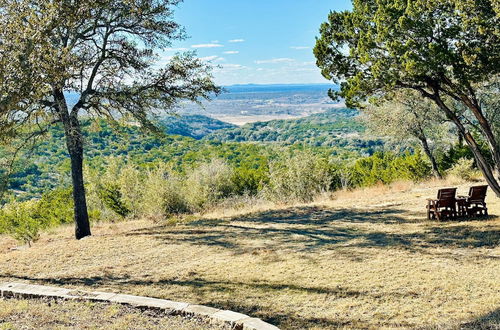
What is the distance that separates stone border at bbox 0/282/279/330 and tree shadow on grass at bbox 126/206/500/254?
3.88 m

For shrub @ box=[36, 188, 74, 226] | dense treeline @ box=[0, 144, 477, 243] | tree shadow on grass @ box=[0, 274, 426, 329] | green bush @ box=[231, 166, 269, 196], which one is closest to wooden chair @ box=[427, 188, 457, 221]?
tree shadow on grass @ box=[0, 274, 426, 329]

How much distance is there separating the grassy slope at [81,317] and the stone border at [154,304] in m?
0.12

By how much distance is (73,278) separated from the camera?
29.0 ft

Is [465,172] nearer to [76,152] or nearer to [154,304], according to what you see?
[76,152]

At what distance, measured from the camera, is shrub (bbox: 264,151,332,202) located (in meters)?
22.0

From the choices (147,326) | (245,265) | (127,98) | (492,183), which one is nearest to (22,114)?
(127,98)

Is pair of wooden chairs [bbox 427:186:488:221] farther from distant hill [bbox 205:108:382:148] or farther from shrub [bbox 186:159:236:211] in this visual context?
distant hill [bbox 205:108:382:148]

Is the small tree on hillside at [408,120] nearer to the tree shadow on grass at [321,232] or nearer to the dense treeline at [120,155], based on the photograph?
the tree shadow on grass at [321,232]

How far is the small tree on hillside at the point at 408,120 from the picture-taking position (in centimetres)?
2248

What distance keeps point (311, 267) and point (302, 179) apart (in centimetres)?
1378

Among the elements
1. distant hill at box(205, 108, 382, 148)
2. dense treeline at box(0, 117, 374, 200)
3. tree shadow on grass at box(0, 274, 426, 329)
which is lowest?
tree shadow on grass at box(0, 274, 426, 329)

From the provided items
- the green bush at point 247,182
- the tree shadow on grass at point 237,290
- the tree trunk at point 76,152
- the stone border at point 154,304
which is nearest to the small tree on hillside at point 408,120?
the green bush at point 247,182

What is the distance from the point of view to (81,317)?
19.9ft

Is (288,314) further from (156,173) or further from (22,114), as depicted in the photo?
(156,173)
